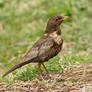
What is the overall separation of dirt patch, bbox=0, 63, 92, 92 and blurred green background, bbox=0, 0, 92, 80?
2343 millimetres

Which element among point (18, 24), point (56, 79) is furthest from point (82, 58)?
point (18, 24)

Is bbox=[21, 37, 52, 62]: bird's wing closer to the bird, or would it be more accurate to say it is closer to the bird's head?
the bird

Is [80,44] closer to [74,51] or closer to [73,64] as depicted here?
[74,51]

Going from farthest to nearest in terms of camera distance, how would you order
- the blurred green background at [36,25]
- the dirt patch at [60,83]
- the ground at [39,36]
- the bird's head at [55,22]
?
the blurred green background at [36,25] → the bird's head at [55,22] → the ground at [39,36] → the dirt patch at [60,83]

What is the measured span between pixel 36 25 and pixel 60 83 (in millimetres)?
5549

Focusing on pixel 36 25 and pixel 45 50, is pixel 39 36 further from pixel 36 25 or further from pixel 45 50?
pixel 45 50

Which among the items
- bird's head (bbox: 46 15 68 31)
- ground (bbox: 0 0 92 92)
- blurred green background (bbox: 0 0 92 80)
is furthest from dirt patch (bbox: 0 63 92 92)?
blurred green background (bbox: 0 0 92 80)

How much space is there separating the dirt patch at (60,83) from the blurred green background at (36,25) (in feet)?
7.69

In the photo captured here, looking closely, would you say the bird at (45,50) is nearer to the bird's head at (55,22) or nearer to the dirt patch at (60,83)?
the bird's head at (55,22)

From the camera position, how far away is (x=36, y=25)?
11625mm

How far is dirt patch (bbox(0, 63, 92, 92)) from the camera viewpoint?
597 cm

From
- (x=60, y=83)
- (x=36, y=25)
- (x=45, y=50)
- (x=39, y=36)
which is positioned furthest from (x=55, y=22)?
(x=36, y=25)

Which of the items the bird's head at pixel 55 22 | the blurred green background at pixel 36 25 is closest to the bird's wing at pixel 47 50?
the bird's head at pixel 55 22

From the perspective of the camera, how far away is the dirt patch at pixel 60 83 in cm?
597
